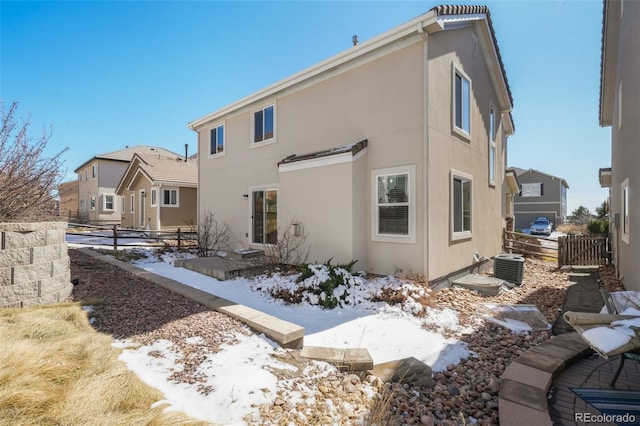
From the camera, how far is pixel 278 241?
9.27m

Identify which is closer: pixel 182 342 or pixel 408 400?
pixel 408 400

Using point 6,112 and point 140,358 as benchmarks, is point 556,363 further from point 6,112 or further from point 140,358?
point 6,112

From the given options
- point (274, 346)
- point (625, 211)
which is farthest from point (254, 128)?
point (625, 211)

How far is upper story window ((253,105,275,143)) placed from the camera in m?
10.5

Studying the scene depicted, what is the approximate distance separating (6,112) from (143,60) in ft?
16.6

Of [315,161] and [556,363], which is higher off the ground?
[315,161]

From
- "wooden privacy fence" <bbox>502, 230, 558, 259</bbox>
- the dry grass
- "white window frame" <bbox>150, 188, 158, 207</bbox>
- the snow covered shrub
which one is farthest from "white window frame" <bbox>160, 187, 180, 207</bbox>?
"wooden privacy fence" <bbox>502, 230, 558, 259</bbox>

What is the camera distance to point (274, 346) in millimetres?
4008

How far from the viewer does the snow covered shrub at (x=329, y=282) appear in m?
6.14

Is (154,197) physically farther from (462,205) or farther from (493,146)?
(493,146)

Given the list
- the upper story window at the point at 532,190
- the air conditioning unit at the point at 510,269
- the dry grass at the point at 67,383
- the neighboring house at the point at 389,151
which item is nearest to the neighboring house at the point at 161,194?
the neighboring house at the point at 389,151

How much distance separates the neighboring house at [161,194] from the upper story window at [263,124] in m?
9.79

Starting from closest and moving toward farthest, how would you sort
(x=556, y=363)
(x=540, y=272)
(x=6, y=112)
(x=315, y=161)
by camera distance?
(x=556, y=363)
(x=6, y=112)
(x=315, y=161)
(x=540, y=272)

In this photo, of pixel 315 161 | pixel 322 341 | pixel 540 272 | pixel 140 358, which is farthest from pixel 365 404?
pixel 540 272
